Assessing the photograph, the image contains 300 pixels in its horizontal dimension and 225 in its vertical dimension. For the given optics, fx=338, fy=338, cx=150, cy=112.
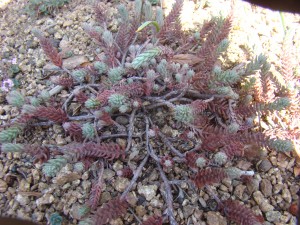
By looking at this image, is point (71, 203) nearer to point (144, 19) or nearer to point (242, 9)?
point (144, 19)

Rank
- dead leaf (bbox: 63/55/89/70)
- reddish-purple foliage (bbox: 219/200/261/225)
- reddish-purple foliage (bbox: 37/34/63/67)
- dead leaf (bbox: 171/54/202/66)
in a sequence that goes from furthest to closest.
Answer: dead leaf (bbox: 63/55/89/70)
dead leaf (bbox: 171/54/202/66)
reddish-purple foliage (bbox: 37/34/63/67)
reddish-purple foliage (bbox: 219/200/261/225)

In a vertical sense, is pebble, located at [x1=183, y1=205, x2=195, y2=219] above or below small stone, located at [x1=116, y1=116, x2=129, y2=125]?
below

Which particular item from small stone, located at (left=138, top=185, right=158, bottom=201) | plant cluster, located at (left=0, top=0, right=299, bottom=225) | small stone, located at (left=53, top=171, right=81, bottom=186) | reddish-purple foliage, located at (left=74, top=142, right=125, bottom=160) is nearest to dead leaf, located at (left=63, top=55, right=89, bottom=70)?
plant cluster, located at (left=0, top=0, right=299, bottom=225)

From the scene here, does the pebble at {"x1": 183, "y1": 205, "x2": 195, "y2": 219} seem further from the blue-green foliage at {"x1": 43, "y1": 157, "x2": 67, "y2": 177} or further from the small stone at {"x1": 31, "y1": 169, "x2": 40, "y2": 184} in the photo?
the small stone at {"x1": 31, "y1": 169, "x2": 40, "y2": 184}

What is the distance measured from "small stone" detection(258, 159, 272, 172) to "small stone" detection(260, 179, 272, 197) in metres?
0.09

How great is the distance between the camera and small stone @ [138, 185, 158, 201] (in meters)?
2.49

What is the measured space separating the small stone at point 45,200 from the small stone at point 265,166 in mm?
1613

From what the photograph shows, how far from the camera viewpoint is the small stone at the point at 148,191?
2.49 metres

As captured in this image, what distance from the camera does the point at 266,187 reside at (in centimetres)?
257

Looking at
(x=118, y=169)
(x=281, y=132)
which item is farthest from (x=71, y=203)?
(x=281, y=132)

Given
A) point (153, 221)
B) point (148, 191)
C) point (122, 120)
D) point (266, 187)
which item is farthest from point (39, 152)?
point (266, 187)

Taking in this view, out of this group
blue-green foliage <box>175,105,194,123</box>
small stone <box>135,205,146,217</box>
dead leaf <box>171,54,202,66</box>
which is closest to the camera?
blue-green foliage <box>175,105,194,123</box>

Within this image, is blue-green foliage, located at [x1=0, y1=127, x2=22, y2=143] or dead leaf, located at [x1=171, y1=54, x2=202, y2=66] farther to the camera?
dead leaf, located at [x1=171, y1=54, x2=202, y2=66]

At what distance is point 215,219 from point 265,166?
2.00ft
